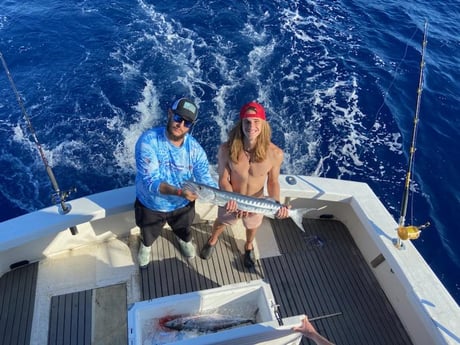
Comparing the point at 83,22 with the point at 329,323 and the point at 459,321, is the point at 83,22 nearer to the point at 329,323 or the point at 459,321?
the point at 329,323

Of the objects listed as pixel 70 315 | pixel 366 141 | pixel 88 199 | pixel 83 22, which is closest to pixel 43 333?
pixel 70 315

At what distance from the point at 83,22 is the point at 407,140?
8966 millimetres

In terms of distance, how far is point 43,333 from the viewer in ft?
12.1

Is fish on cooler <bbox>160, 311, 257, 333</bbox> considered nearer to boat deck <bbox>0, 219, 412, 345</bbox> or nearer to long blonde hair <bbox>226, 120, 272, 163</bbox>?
boat deck <bbox>0, 219, 412, 345</bbox>

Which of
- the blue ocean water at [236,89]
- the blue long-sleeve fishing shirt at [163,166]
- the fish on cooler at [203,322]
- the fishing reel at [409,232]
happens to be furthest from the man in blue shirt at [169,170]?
the blue ocean water at [236,89]

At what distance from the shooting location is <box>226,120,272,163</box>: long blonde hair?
11.2 feet

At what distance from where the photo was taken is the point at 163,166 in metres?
3.40

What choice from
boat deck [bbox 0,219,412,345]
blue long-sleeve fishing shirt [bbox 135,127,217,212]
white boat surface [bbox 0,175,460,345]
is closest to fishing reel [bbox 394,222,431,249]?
white boat surface [bbox 0,175,460,345]

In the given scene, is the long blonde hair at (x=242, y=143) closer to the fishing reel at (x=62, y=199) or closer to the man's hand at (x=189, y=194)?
the man's hand at (x=189, y=194)

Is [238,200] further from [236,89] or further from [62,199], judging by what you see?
[236,89]

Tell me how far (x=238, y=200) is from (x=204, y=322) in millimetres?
1069

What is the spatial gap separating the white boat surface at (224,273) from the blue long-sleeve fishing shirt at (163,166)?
2.28 feet

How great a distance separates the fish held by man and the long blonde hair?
1.41 m

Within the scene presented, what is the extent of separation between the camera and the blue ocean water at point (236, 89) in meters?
7.03
